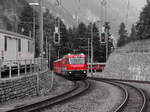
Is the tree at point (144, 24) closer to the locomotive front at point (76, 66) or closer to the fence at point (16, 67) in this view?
the locomotive front at point (76, 66)

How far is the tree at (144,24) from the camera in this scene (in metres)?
55.6

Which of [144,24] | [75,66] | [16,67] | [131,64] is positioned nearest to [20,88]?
[16,67]

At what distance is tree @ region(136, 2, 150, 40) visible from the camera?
55.6m

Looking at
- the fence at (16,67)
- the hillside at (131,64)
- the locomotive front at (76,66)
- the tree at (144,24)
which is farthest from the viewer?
the tree at (144,24)

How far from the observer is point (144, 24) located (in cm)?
5675

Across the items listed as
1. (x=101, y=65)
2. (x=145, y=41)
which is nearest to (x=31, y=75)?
(x=145, y=41)

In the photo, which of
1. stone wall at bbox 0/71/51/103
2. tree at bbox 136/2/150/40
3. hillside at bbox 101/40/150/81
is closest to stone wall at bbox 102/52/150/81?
hillside at bbox 101/40/150/81

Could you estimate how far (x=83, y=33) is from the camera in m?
89.7

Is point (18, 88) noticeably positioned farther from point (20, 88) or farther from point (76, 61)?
point (76, 61)

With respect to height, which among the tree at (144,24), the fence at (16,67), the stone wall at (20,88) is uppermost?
the tree at (144,24)

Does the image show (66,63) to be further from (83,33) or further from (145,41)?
(83,33)

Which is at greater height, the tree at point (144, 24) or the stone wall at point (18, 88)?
the tree at point (144, 24)

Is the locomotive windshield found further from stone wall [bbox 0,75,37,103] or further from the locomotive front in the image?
stone wall [bbox 0,75,37,103]

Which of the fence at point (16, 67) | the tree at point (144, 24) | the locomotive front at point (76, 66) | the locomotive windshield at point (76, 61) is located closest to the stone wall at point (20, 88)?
the fence at point (16, 67)
